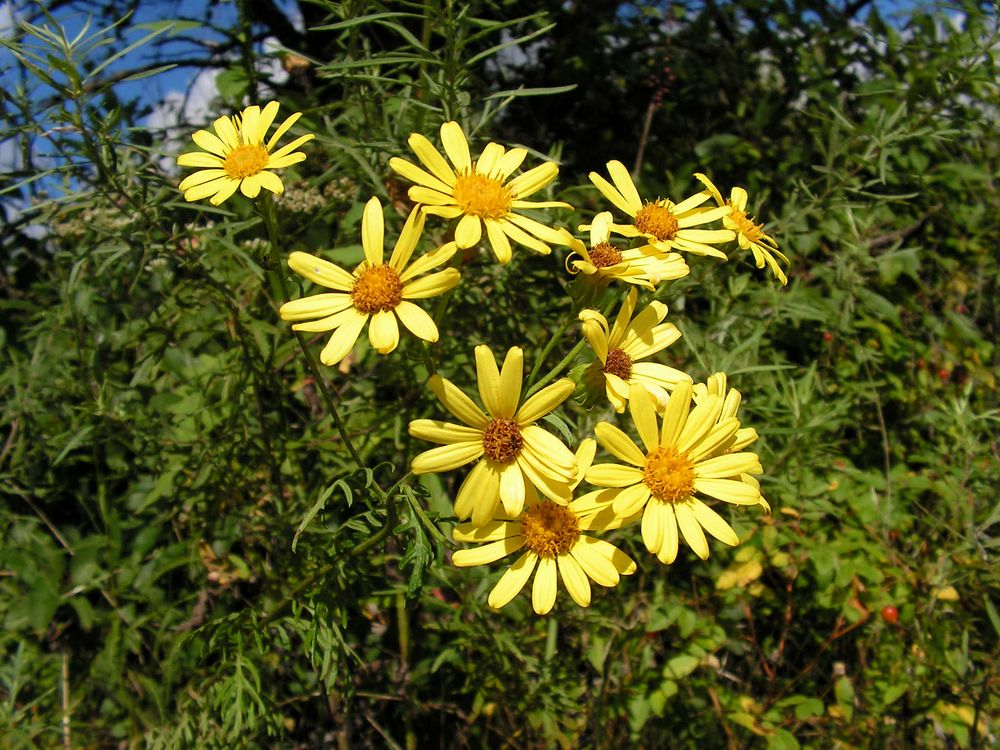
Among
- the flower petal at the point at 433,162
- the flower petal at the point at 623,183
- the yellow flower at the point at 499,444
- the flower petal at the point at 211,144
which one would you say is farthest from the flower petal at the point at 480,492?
the flower petal at the point at 211,144

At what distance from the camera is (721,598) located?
262 cm

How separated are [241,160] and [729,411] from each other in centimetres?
112

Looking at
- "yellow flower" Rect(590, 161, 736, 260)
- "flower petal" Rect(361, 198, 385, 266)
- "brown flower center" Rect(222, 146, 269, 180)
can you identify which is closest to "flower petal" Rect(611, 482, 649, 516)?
"yellow flower" Rect(590, 161, 736, 260)

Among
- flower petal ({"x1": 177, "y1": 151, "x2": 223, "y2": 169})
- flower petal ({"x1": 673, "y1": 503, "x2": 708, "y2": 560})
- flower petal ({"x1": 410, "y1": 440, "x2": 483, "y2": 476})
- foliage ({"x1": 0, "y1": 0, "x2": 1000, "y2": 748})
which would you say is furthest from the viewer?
foliage ({"x1": 0, "y1": 0, "x2": 1000, "y2": 748})

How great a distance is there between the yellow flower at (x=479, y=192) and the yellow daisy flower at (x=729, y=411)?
1.34 ft

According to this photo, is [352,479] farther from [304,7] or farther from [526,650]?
[304,7]

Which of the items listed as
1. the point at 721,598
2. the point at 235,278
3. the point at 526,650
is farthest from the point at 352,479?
the point at 721,598

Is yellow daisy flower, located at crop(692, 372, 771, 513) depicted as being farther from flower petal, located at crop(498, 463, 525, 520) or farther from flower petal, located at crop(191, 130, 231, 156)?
flower petal, located at crop(191, 130, 231, 156)

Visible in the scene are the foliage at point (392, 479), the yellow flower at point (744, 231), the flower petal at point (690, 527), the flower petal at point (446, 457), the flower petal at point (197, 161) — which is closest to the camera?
the flower petal at point (446, 457)

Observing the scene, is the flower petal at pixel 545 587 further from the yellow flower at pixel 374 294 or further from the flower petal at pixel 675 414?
the yellow flower at pixel 374 294

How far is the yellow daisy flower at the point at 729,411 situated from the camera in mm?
1428

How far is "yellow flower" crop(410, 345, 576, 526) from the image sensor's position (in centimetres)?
126

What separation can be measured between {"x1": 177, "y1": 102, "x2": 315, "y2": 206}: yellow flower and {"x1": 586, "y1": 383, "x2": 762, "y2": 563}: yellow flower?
0.79 metres

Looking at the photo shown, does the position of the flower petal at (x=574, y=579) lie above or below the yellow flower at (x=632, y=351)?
below
